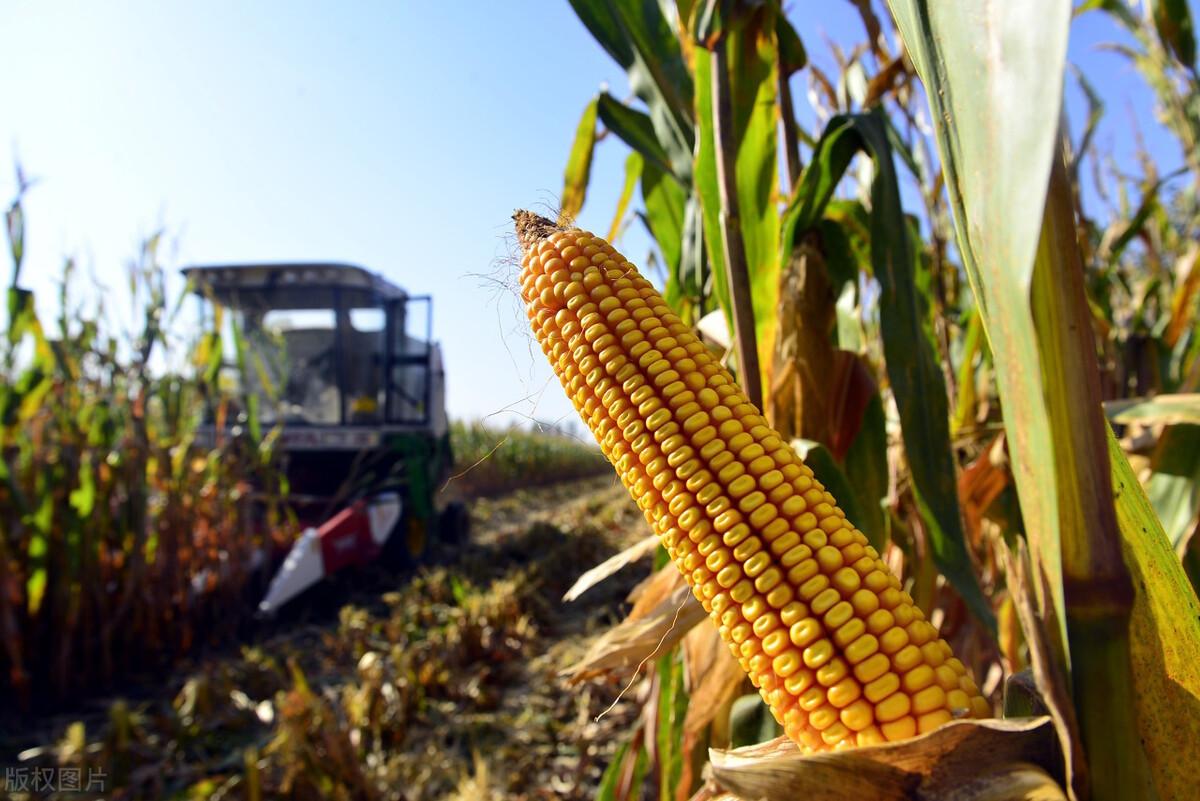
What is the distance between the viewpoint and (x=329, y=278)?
20.0 ft

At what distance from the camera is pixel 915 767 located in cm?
53

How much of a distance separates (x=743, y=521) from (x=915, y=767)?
235 millimetres

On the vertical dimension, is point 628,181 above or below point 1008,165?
above

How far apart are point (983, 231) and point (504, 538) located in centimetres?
814

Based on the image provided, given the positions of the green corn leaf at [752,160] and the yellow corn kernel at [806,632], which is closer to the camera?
the yellow corn kernel at [806,632]

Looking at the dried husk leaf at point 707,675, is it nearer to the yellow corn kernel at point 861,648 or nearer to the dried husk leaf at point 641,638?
the dried husk leaf at point 641,638

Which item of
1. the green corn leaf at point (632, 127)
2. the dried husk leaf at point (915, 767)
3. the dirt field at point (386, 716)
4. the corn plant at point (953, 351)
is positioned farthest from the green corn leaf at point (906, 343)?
the dirt field at point (386, 716)

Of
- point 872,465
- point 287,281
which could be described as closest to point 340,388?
point 287,281

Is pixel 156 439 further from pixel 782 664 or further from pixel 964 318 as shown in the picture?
pixel 782 664

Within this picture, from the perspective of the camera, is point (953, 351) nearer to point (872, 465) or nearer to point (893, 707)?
point (872, 465)

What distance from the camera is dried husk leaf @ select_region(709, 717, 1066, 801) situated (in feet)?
1.68

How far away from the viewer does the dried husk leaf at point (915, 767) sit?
0.51m

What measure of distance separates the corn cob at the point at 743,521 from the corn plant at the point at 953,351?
0.24 feet

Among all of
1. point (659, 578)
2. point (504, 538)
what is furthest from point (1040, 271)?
point (504, 538)
